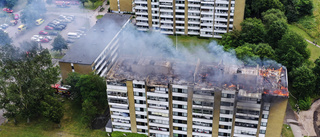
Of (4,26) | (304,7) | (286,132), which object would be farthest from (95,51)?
(304,7)

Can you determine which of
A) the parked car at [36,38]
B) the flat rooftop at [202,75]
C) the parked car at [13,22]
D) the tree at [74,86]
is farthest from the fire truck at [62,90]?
the parked car at [13,22]

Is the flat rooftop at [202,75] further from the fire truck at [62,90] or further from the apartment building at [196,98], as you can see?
the fire truck at [62,90]

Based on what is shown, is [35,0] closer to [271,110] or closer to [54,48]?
[54,48]

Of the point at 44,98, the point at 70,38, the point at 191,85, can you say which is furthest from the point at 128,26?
the point at 191,85

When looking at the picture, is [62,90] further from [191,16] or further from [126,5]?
[126,5]

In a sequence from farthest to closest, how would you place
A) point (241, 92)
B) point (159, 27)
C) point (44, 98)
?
1. point (159, 27)
2. point (44, 98)
3. point (241, 92)

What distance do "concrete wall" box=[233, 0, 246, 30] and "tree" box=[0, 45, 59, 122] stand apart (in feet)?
125

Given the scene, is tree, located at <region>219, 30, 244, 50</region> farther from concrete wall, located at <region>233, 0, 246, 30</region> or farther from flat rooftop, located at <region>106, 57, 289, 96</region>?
flat rooftop, located at <region>106, 57, 289, 96</region>

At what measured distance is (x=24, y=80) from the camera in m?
49.3

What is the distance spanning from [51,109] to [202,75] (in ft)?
76.0

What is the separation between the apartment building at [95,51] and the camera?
185ft

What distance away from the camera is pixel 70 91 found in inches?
2119

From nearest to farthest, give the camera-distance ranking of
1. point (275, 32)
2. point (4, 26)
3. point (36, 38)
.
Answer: point (275, 32)
point (36, 38)
point (4, 26)

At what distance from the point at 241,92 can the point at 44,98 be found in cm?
2961
